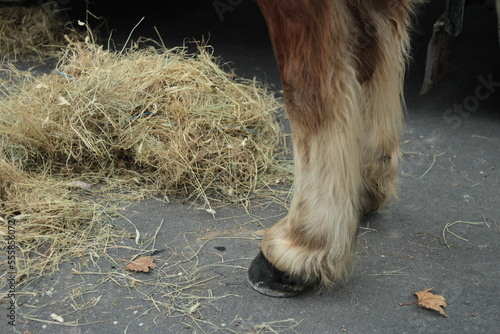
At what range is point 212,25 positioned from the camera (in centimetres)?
455

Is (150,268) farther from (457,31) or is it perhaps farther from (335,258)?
(457,31)

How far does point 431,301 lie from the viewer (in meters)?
1.94

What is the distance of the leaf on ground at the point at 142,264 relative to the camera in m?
2.11

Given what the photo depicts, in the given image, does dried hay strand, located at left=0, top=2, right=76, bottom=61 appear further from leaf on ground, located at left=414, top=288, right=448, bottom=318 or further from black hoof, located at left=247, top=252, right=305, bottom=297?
leaf on ground, located at left=414, top=288, right=448, bottom=318

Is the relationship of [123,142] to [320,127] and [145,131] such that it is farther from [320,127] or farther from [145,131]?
[320,127]

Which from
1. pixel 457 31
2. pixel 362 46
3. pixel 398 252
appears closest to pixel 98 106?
pixel 362 46

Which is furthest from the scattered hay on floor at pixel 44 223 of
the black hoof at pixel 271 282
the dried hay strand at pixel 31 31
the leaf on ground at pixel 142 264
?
the dried hay strand at pixel 31 31

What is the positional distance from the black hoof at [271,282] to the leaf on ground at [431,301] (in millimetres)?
377

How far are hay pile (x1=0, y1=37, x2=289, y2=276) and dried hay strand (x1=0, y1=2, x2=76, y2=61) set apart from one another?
1126 mm

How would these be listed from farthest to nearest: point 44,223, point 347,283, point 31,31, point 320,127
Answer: point 31,31
point 44,223
point 347,283
point 320,127

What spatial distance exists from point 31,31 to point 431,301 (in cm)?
340

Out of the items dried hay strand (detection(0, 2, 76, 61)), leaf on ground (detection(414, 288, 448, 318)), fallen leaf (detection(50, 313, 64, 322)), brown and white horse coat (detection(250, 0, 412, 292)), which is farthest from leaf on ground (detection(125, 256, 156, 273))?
dried hay strand (detection(0, 2, 76, 61))

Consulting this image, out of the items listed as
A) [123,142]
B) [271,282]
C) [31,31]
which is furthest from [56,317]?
[31,31]

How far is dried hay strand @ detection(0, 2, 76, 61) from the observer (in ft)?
13.5
